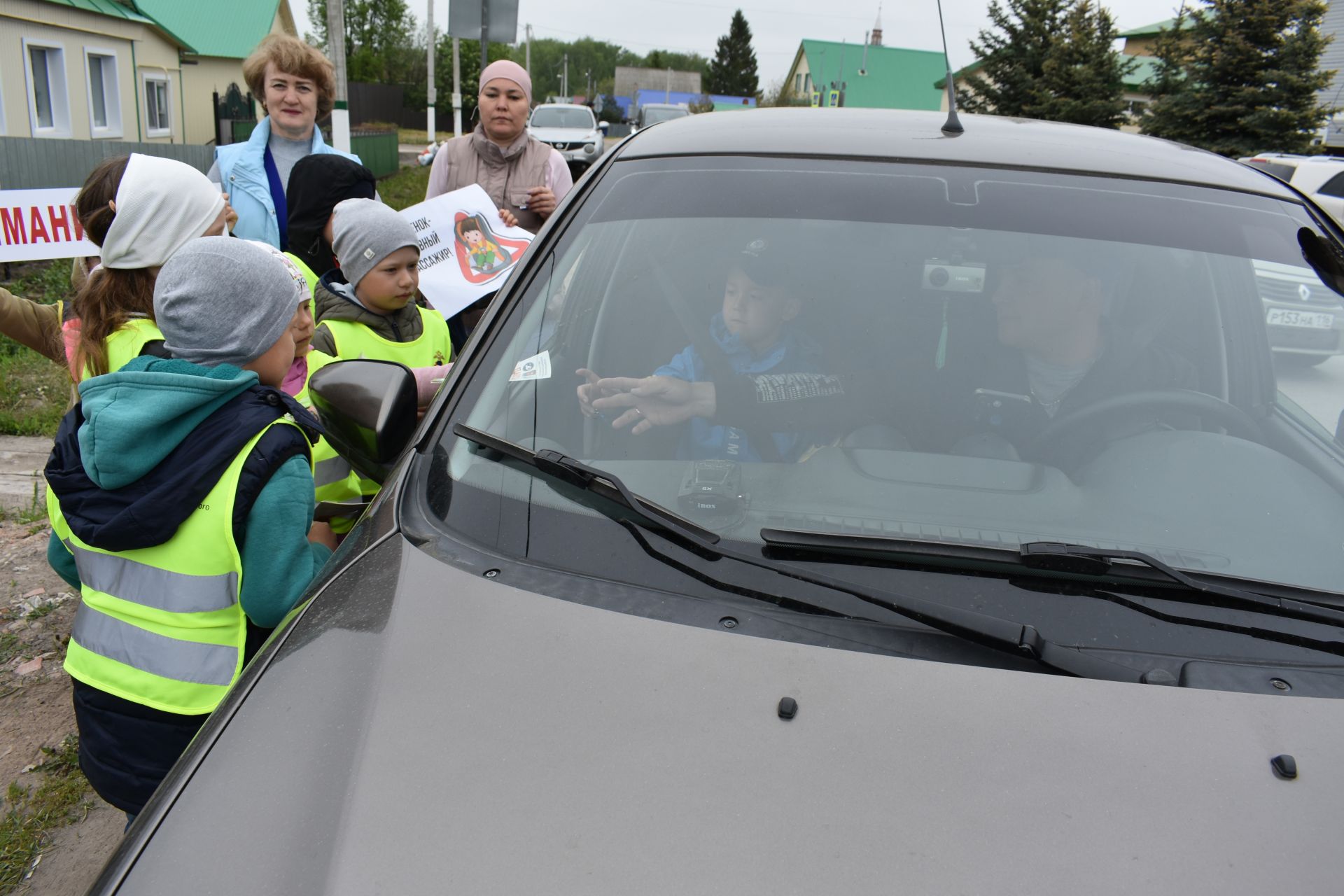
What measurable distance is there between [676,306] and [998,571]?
81 centimetres

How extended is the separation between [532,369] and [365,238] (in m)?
1.35

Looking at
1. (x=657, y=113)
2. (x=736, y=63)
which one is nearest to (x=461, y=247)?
(x=657, y=113)

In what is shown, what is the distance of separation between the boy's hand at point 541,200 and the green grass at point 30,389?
251cm

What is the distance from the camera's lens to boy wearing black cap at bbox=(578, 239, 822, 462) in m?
1.77

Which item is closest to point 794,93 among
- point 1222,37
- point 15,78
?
point 1222,37

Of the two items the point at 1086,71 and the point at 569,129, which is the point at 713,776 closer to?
the point at 569,129

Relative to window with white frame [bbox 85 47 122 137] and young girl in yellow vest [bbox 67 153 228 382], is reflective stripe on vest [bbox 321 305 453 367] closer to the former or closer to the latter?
young girl in yellow vest [bbox 67 153 228 382]

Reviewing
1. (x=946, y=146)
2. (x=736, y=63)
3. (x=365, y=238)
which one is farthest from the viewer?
(x=736, y=63)

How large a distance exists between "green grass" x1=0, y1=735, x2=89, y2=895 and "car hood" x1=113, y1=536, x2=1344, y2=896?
1.78 meters

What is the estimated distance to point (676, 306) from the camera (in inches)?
77.2

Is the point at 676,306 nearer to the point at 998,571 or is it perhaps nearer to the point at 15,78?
the point at 998,571

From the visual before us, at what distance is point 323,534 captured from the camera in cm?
252

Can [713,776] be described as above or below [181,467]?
below

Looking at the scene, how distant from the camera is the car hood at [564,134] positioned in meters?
24.3
